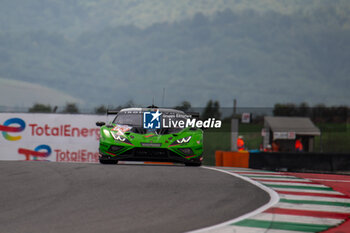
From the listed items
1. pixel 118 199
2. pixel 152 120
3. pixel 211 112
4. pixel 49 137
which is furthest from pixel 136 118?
pixel 211 112

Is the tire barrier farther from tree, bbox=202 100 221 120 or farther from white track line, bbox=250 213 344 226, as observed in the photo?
white track line, bbox=250 213 344 226

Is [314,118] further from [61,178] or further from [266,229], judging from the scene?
[266,229]

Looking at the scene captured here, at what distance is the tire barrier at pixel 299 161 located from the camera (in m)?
14.7

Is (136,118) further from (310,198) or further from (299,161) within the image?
(299,161)

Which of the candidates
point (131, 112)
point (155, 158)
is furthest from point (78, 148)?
point (155, 158)

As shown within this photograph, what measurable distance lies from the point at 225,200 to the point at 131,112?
200 inches

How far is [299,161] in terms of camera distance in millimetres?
14891

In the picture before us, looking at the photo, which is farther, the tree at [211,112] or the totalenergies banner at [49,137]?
the tree at [211,112]

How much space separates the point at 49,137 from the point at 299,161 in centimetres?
Result: 888

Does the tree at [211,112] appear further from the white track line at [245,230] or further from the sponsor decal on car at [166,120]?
the white track line at [245,230]

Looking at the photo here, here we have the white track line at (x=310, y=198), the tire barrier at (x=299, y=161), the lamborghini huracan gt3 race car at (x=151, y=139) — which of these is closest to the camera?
the white track line at (x=310, y=198)

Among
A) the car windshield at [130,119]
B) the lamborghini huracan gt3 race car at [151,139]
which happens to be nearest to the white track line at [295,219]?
the lamborghini huracan gt3 race car at [151,139]

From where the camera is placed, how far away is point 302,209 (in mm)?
6613

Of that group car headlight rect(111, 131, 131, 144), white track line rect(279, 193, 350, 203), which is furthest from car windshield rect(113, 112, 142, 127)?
white track line rect(279, 193, 350, 203)
